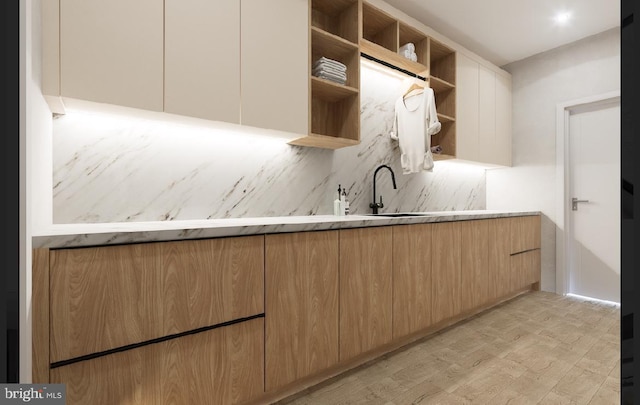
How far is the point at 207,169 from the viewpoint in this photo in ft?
6.55

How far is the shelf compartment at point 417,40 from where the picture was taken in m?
2.79

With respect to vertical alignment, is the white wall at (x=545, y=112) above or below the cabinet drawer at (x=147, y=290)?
above

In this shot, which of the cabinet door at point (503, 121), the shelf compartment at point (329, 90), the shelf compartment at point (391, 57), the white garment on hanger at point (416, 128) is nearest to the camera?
the shelf compartment at point (329, 90)

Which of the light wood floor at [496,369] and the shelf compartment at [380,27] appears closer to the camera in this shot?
the light wood floor at [496,369]

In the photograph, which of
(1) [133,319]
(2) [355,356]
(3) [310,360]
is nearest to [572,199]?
(2) [355,356]

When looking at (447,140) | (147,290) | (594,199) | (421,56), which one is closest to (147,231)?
(147,290)

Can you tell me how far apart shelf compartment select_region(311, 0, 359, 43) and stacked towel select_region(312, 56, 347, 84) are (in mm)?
237

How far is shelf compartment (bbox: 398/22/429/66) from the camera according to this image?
2.79m

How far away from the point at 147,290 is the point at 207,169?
36.5 inches

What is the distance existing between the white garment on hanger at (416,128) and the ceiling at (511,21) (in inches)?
27.4

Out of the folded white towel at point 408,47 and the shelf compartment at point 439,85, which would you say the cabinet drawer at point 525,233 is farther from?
the folded white towel at point 408,47

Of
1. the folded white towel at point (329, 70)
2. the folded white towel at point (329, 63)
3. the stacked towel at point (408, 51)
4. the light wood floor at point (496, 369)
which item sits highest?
the stacked towel at point (408, 51)

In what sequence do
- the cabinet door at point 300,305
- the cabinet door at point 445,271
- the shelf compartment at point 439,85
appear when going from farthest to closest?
1. the shelf compartment at point 439,85
2. the cabinet door at point 445,271
3. the cabinet door at point 300,305

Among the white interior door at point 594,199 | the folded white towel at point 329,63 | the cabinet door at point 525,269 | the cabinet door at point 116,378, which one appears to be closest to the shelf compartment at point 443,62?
the folded white towel at point 329,63
